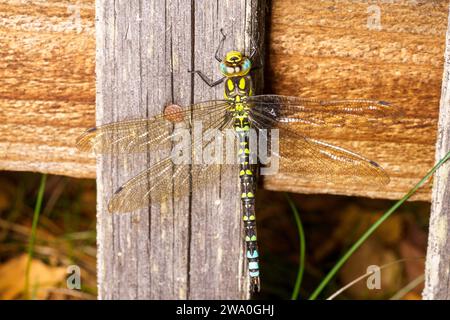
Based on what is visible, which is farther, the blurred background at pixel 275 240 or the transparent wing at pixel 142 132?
the blurred background at pixel 275 240

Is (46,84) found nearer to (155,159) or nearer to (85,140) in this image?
(85,140)

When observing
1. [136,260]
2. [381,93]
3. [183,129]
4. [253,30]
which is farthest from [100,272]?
[381,93]

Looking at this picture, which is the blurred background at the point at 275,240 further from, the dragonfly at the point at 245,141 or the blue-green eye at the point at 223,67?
the blue-green eye at the point at 223,67

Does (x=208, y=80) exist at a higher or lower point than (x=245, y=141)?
higher

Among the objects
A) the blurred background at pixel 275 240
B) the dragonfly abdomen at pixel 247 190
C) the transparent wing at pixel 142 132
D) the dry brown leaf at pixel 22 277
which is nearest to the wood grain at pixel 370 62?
the dragonfly abdomen at pixel 247 190

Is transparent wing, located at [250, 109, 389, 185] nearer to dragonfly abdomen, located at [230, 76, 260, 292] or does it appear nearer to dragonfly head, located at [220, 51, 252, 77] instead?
dragonfly abdomen, located at [230, 76, 260, 292]

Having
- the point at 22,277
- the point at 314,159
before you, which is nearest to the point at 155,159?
the point at 314,159
